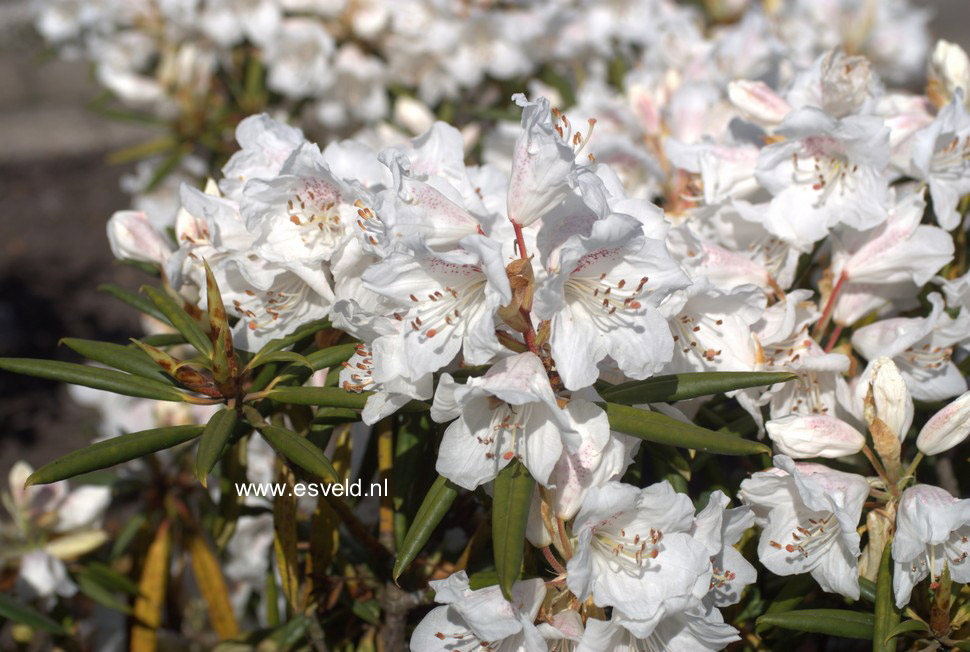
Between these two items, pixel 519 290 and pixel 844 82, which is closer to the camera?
pixel 519 290

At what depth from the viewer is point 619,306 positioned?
101cm

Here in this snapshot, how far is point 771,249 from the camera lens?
138 cm

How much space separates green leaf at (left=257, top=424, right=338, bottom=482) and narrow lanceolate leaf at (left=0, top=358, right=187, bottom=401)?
4.8 inches

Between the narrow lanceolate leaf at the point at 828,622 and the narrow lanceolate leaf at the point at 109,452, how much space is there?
0.76m

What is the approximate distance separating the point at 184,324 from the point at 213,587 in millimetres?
845

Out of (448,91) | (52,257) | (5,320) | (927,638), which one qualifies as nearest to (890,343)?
(927,638)

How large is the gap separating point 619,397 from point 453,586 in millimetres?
290

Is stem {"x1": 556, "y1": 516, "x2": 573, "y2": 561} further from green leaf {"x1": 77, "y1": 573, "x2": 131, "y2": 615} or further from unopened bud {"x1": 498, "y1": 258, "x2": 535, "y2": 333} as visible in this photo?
green leaf {"x1": 77, "y1": 573, "x2": 131, "y2": 615}

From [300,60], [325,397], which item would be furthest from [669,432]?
[300,60]

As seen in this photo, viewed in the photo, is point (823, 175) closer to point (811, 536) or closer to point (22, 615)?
point (811, 536)

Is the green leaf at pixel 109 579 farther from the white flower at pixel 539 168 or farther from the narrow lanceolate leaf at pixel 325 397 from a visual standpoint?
the white flower at pixel 539 168

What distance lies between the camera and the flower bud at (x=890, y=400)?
1122 millimetres

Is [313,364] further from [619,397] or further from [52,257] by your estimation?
[52,257]

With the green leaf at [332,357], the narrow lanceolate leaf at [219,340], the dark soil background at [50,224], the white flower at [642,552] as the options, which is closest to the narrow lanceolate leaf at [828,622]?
the white flower at [642,552]
